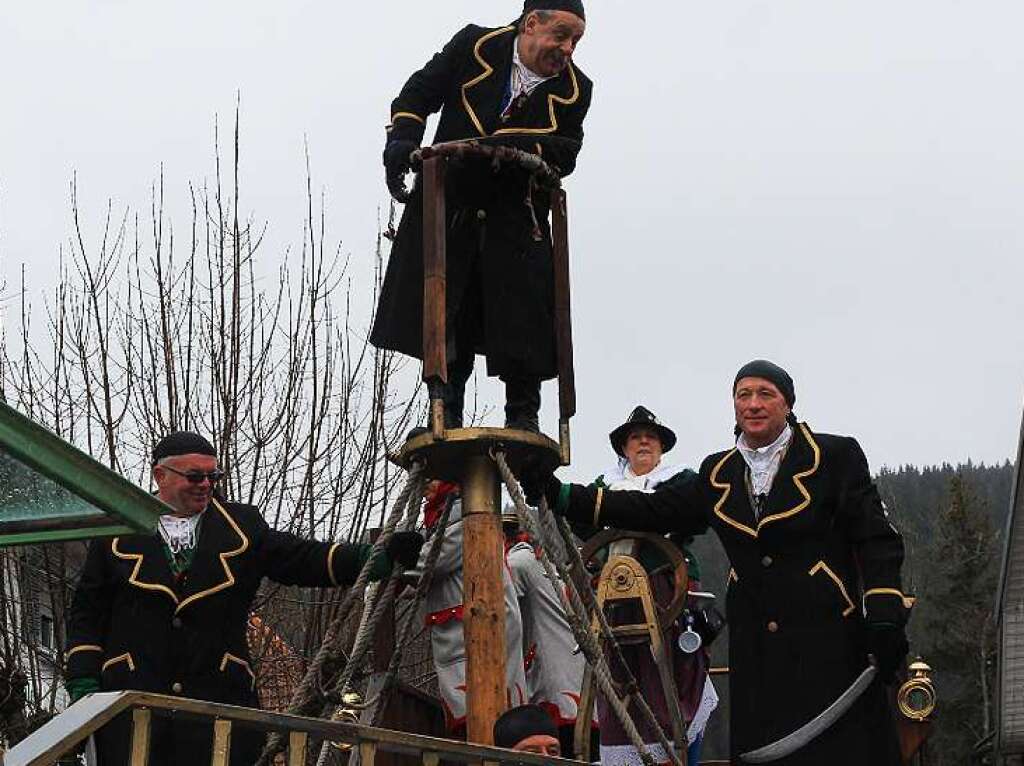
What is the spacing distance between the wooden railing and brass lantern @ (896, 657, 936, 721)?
191cm

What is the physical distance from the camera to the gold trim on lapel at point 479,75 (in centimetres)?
743

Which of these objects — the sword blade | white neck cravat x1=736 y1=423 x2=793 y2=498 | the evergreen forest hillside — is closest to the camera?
the sword blade

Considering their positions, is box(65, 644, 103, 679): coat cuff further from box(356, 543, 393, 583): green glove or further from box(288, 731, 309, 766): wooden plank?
box(288, 731, 309, 766): wooden plank

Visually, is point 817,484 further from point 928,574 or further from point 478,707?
point 928,574

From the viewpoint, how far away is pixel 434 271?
7.06 m

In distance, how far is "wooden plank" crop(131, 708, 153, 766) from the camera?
4816 mm

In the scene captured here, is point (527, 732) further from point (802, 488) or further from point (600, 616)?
point (802, 488)

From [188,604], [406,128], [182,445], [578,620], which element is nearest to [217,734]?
[578,620]

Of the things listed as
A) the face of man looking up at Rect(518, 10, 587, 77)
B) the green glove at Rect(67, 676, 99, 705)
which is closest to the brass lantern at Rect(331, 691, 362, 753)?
the green glove at Rect(67, 676, 99, 705)

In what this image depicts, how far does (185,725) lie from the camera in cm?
673

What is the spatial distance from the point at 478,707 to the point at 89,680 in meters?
1.52

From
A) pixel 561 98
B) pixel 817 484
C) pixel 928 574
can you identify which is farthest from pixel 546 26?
pixel 928 574

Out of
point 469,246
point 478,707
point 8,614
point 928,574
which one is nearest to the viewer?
point 478,707

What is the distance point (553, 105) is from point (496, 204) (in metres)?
0.46
